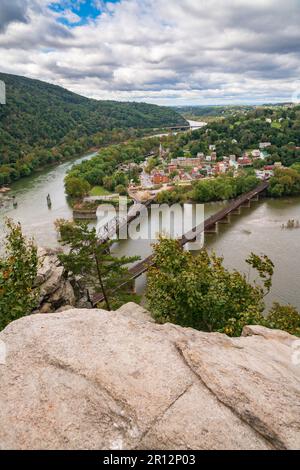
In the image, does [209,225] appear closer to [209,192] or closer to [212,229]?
[212,229]

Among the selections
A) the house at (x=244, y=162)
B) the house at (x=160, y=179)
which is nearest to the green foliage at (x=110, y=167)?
the house at (x=160, y=179)

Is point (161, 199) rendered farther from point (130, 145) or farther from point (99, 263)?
point (130, 145)

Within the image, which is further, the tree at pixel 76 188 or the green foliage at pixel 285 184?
the tree at pixel 76 188

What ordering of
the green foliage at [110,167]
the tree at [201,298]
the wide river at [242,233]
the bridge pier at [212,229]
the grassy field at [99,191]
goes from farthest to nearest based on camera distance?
the green foliage at [110,167], the grassy field at [99,191], the bridge pier at [212,229], the wide river at [242,233], the tree at [201,298]

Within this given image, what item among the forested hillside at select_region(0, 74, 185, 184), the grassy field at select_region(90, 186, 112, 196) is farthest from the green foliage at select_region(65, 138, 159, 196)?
the forested hillside at select_region(0, 74, 185, 184)

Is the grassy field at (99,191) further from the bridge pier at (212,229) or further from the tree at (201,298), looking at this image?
the tree at (201,298)

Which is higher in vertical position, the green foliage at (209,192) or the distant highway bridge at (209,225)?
the green foliage at (209,192)
